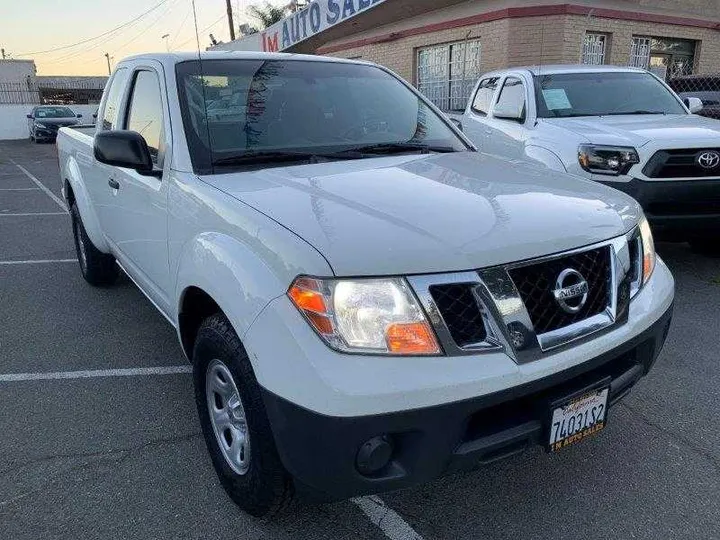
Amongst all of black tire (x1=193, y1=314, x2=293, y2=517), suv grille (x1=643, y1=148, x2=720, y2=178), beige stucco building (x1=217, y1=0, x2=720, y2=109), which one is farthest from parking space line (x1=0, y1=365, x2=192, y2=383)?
beige stucco building (x1=217, y1=0, x2=720, y2=109)

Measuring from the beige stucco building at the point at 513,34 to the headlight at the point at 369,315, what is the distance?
10436mm

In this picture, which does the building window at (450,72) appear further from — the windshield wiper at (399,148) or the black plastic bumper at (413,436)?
the black plastic bumper at (413,436)

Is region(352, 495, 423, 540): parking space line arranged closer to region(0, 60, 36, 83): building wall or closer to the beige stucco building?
the beige stucco building

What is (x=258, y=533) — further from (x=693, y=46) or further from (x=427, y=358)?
(x=693, y=46)

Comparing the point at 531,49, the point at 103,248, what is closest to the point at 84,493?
the point at 103,248

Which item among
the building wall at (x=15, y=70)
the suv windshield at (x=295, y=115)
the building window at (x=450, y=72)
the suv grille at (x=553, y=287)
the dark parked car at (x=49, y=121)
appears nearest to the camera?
the suv grille at (x=553, y=287)

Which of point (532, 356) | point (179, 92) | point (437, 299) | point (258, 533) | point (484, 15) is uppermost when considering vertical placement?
point (484, 15)

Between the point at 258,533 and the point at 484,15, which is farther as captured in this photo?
the point at 484,15

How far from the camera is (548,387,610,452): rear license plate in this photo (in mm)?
2014

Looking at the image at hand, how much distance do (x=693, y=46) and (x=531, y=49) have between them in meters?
5.81

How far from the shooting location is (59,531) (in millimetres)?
2301

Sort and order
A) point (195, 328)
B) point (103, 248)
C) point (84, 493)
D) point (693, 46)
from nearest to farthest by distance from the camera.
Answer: point (84, 493) → point (195, 328) → point (103, 248) → point (693, 46)

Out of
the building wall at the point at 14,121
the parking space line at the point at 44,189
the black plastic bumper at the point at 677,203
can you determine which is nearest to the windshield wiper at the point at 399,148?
the black plastic bumper at the point at 677,203

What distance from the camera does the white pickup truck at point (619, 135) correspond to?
4.79 meters
